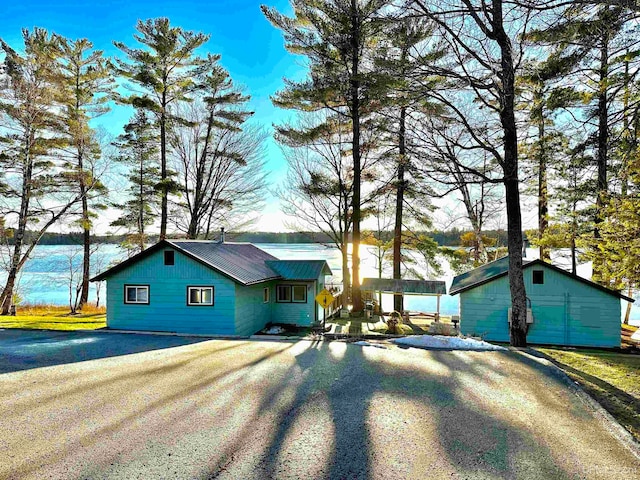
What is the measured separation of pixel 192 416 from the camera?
5148 millimetres

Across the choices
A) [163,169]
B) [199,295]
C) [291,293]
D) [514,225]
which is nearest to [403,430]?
[514,225]

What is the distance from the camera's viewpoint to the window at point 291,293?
17312mm

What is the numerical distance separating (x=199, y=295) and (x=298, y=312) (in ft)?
16.4

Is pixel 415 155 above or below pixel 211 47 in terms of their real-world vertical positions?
below

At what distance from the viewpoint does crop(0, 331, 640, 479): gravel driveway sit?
3891 millimetres

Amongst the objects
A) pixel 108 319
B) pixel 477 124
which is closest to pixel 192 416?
pixel 477 124

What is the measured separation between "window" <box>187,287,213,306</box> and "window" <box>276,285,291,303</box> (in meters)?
4.32

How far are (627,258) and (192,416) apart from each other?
11.3m

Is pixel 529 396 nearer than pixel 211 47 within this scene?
Yes

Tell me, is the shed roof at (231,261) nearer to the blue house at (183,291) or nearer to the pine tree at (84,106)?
the blue house at (183,291)

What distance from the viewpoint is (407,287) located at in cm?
Answer: 2025

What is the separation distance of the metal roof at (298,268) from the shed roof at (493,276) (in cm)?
602

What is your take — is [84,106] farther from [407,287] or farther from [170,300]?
[407,287]

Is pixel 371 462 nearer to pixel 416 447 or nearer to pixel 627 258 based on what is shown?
pixel 416 447
